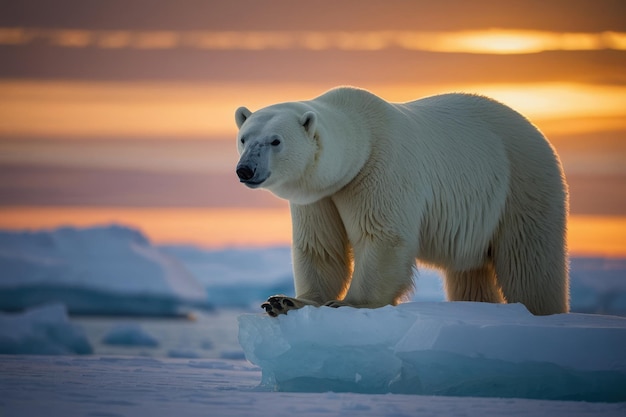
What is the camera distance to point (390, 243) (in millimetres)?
6234

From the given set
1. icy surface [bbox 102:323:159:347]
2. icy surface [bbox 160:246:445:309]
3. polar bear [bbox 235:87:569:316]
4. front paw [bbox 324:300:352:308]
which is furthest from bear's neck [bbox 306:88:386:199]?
icy surface [bbox 160:246:445:309]

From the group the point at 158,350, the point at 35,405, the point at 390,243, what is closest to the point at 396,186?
the point at 390,243

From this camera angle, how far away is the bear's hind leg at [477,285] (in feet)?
24.9

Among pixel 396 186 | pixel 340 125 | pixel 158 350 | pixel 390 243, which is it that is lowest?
pixel 158 350

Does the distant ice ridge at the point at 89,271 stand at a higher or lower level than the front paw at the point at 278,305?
higher

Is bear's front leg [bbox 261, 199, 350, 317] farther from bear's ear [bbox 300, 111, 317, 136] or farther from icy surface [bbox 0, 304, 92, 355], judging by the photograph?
icy surface [bbox 0, 304, 92, 355]

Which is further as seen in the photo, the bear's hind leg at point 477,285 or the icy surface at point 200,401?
the bear's hind leg at point 477,285

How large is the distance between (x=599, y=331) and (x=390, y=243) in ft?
4.99

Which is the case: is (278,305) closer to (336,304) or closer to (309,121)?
(336,304)

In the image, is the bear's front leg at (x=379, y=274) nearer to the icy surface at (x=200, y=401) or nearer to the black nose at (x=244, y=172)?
the icy surface at (x=200, y=401)

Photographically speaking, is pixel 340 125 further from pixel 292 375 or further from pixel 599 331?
pixel 599 331

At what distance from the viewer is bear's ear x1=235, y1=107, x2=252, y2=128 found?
20.8 ft

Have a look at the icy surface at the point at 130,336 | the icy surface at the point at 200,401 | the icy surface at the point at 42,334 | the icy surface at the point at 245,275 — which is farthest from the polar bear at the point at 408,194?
the icy surface at the point at 245,275

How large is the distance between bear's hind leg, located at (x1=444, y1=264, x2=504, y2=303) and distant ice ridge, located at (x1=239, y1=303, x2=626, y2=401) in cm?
147
